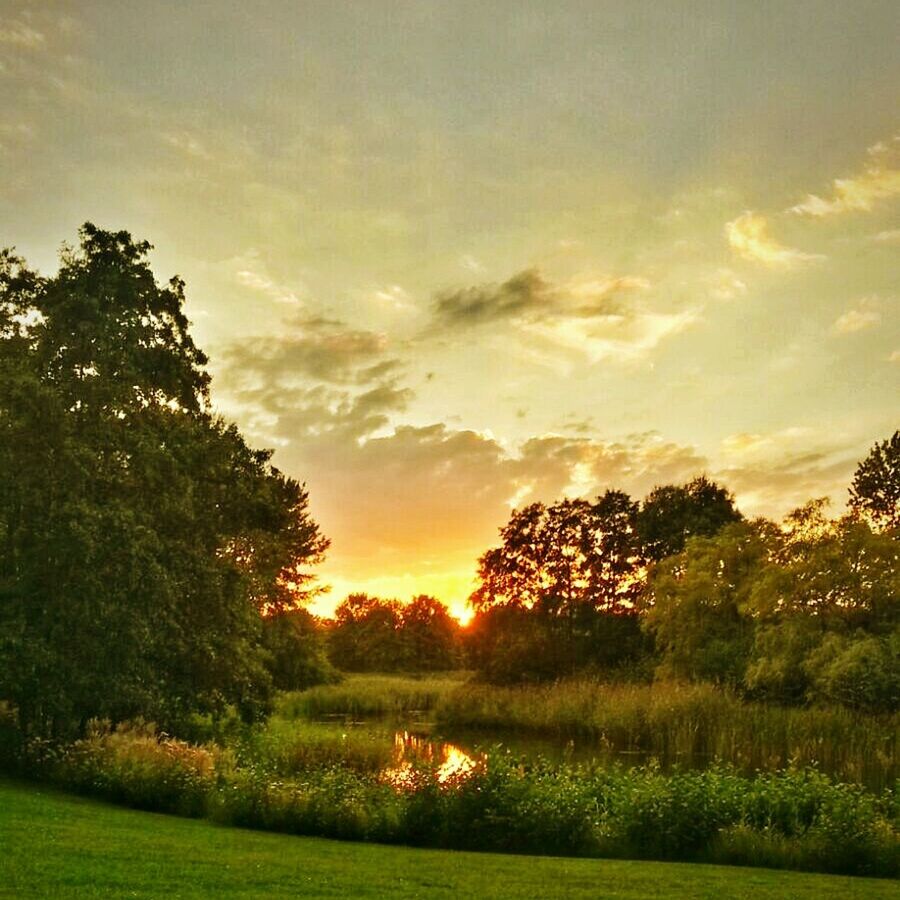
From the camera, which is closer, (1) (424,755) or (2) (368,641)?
(1) (424,755)

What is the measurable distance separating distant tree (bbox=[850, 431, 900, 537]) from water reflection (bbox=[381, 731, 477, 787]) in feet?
120

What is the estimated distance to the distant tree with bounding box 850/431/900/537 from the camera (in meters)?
58.8

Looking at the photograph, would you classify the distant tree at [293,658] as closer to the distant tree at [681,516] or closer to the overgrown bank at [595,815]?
the distant tree at [681,516]

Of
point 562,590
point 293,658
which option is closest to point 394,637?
point 562,590

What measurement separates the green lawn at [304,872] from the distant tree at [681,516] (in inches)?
1888

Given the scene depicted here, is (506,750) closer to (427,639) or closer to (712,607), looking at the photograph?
(712,607)

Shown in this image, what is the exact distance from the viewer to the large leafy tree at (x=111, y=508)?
20.2 m

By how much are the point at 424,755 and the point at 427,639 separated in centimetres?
7919

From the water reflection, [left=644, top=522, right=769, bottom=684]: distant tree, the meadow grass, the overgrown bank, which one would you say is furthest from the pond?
[left=644, top=522, right=769, bottom=684]: distant tree

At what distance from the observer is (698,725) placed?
94.3ft

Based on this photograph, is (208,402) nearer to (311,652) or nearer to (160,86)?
(160,86)

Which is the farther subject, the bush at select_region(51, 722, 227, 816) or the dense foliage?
the dense foliage

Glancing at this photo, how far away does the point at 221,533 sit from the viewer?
28062mm

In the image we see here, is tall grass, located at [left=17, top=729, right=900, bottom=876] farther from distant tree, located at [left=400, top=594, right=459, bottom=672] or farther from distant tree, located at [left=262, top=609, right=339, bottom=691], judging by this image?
distant tree, located at [left=400, top=594, right=459, bottom=672]
